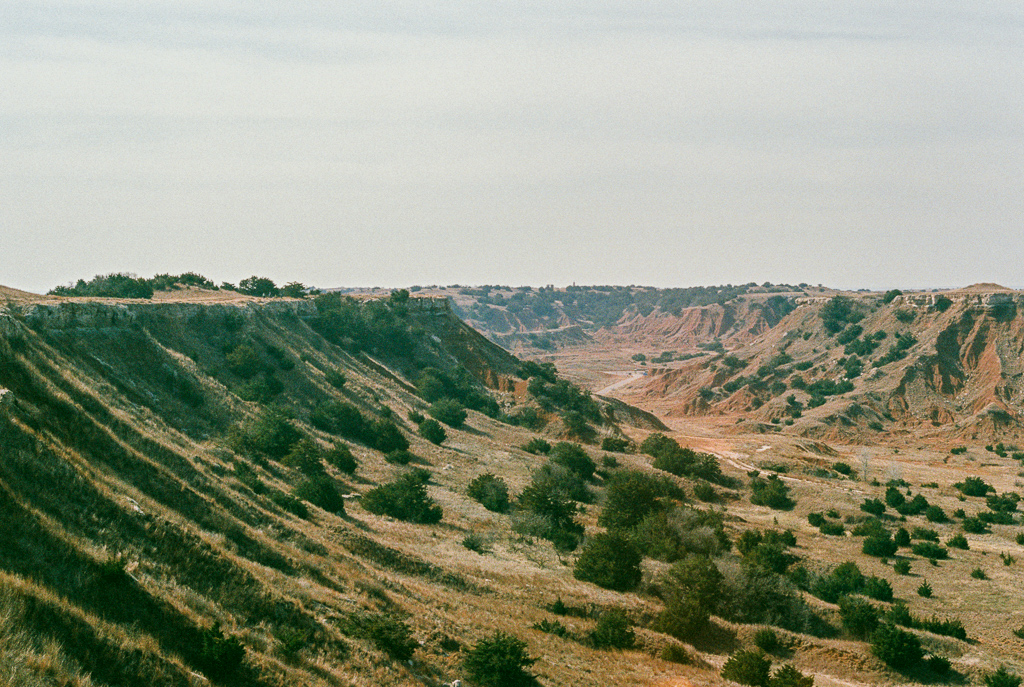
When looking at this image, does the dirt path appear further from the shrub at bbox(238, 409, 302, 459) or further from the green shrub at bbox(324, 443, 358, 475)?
the shrub at bbox(238, 409, 302, 459)

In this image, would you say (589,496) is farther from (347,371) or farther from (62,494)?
(62,494)

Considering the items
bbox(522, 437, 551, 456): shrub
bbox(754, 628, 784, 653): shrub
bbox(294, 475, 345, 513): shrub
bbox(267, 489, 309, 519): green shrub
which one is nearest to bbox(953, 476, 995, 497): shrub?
bbox(522, 437, 551, 456): shrub

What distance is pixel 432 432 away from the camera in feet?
166

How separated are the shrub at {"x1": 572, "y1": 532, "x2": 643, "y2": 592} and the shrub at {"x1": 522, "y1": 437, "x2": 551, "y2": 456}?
26879 mm

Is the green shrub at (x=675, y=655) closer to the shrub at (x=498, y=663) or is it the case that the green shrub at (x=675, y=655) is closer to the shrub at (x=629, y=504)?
the shrub at (x=498, y=663)

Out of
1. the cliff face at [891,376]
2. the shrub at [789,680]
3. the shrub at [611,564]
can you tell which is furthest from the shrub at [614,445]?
the shrub at [789,680]

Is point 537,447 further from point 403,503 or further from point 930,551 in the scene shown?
point 930,551

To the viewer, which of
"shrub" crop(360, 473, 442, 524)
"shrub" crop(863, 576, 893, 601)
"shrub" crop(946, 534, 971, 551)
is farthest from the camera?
"shrub" crop(946, 534, 971, 551)

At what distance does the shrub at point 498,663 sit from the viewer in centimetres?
1709

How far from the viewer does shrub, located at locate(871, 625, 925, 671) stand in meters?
23.7

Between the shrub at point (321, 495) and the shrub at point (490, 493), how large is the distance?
32.0 ft

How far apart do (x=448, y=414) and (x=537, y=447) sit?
786 centimetres

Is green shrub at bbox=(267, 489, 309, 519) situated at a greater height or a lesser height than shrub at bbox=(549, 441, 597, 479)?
greater

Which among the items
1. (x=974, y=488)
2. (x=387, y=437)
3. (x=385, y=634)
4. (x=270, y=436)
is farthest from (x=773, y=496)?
(x=385, y=634)
